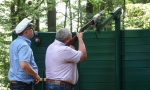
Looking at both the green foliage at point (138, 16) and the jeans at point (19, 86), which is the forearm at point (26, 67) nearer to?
the jeans at point (19, 86)

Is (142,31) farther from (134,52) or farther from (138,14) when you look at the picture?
(138,14)

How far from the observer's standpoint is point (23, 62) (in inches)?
119

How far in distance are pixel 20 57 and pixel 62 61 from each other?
444 mm

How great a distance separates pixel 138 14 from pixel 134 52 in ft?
15.4

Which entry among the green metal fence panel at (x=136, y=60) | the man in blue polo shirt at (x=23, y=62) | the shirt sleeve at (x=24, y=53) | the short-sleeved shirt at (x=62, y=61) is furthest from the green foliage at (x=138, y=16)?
the shirt sleeve at (x=24, y=53)

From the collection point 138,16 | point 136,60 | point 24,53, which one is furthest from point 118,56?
point 138,16

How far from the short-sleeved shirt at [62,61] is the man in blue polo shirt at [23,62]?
0.65 ft

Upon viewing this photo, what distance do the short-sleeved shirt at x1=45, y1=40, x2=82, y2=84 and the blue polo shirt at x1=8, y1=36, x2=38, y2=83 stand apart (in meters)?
0.22

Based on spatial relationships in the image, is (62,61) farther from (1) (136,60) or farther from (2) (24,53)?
(1) (136,60)

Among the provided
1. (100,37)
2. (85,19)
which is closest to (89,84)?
(100,37)

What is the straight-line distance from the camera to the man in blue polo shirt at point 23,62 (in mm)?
3059

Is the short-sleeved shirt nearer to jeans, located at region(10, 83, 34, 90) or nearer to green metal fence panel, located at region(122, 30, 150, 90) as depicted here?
jeans, located at region(10, 83, 34, 90)

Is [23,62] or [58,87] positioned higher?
[23,62]

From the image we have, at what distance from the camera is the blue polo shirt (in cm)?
308
